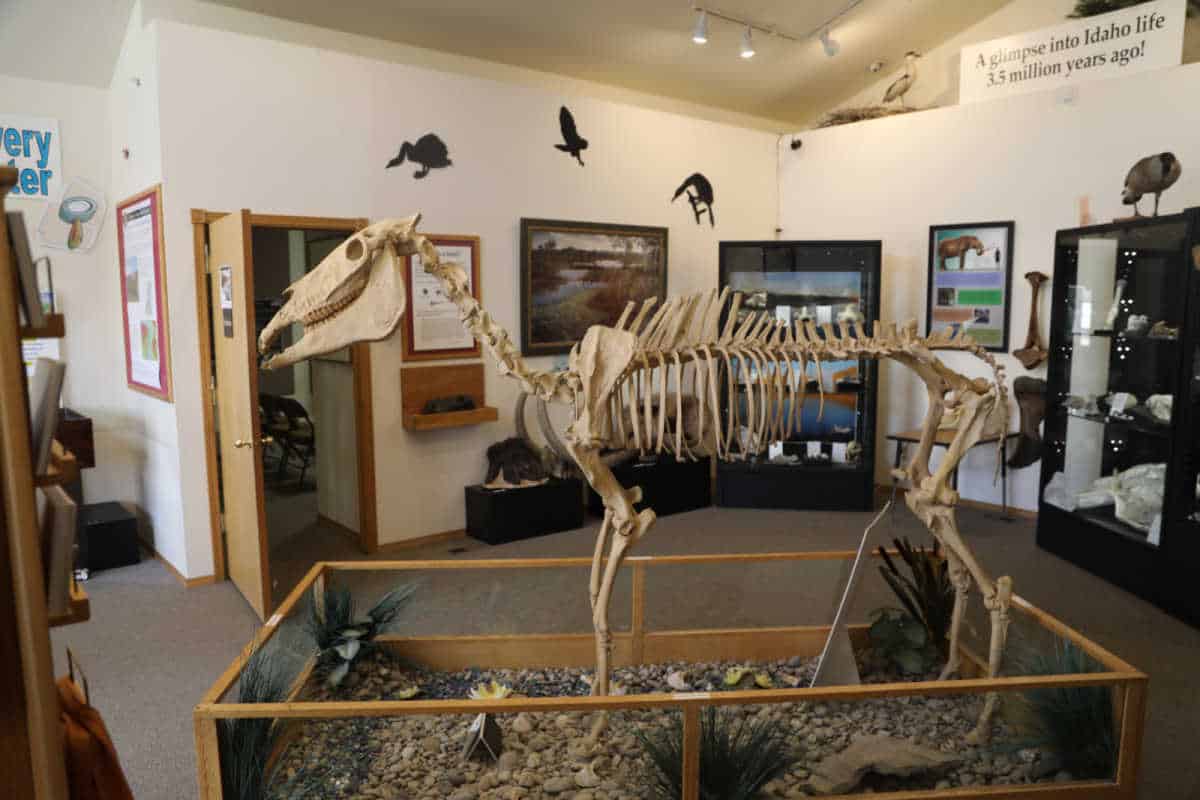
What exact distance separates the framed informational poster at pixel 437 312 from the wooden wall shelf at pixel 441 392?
10cm

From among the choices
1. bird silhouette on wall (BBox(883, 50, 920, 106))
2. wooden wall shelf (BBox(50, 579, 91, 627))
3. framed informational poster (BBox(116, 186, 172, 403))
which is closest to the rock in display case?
wooden wall shelf (BBox(50, 579, 91, 627))

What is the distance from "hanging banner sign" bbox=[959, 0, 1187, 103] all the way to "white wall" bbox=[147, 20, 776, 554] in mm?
2102

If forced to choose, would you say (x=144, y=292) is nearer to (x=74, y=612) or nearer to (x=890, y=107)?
(x=74, y=612)

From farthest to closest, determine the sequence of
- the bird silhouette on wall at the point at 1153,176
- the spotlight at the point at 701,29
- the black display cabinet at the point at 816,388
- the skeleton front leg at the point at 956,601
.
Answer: the black display cabinet at the point at 816,388 → the spotlight at the point at 701,29 → the bird silhouette on wall at the point at 1153,176 → the skeleton front leg at the point at 956,601

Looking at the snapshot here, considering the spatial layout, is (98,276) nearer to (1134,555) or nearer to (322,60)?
(322,60)

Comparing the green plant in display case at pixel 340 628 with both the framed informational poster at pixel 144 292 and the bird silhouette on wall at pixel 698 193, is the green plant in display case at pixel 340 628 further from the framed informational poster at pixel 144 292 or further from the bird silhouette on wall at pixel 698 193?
the bird silhouette on wall at pixel 698 193

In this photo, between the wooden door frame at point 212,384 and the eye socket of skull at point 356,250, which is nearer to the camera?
the eye socket of skull at point 356,250

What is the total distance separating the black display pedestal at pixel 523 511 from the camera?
5.72 m

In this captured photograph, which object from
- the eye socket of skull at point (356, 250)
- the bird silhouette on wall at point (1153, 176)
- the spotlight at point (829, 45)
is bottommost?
the eye socket of skull at point (356, 250)

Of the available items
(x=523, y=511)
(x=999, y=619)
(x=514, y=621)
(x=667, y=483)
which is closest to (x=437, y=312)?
(x=523, y=511)

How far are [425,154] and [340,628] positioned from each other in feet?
10.8

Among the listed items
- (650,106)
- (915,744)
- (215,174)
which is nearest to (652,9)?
(650,106)

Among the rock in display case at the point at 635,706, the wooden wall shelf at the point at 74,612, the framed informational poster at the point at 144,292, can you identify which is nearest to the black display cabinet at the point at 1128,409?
the rock in display case at the point at 635,706

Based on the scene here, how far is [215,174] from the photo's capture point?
15.5 ft
